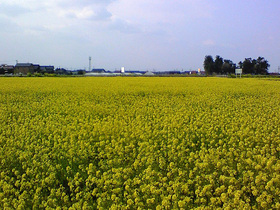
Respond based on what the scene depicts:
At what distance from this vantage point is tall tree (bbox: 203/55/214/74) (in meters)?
88.5

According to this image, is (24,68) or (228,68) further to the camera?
(228,68)

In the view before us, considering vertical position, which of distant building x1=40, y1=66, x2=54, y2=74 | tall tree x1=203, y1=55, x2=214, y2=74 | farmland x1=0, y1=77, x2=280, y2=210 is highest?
tall tree x1=203, y1=55, x2=214, y2=74

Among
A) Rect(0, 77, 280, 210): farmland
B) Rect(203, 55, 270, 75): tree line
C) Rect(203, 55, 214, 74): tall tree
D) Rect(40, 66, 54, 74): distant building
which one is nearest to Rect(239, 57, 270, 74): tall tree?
Rect(203, 55, 270, 75): tree line

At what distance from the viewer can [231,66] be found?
8750cm

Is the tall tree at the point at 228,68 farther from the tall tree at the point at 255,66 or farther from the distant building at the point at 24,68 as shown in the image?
the distant building at the point at 24,68

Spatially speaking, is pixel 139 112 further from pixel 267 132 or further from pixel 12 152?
pixel 12 152

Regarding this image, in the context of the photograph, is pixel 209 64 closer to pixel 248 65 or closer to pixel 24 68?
pixel 248 65

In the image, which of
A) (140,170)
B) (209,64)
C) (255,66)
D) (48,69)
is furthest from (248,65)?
(140,170)

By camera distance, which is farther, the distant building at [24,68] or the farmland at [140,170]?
the distant building at [24,68]

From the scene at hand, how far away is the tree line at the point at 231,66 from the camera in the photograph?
80.4 m

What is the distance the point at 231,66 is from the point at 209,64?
19.9 ft

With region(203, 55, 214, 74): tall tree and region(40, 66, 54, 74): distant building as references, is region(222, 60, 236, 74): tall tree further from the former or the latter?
region(40, 66, 54, 74): distant building

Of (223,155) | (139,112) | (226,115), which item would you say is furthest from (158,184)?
(139,112)

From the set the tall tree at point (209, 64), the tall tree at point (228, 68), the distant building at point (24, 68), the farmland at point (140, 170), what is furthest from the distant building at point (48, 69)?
the farmland at point (140, 170)
